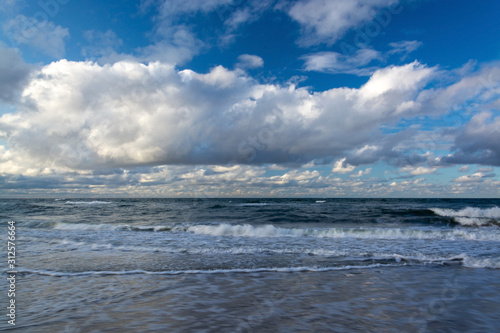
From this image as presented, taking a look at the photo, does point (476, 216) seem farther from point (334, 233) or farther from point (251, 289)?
point (251, 289)

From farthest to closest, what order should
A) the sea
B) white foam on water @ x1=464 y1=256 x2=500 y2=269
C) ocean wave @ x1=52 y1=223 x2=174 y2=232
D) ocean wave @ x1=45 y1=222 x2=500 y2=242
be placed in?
ocean wave @ x1=52 y1=223 x2=174 y2=232 < ocean wave @ x1=45 y1=222 x2=500 y2=242 < white foam on water @ x1=464 y1=256 x2=500 y2=269 < the sea

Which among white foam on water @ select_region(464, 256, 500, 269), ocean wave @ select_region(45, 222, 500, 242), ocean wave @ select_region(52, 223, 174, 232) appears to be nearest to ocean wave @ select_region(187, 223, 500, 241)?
ocean wave @ select_region(45, 222, 500, 242)

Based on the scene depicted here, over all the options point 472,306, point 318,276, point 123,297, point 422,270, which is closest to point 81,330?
point 123,297

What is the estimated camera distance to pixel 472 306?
526cm

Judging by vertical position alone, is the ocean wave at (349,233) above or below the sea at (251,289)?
below

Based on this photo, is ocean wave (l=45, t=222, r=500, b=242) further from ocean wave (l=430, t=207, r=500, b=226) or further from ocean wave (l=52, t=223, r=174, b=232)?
ocean wave (l=430, t=207, r=500, b=226)

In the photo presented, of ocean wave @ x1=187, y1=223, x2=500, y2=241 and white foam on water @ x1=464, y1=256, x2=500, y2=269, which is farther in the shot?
ocean wave @ x1=187, y1=223, x2=500, y2=241

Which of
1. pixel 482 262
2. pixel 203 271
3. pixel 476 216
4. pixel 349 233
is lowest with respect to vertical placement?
pixel 476 216

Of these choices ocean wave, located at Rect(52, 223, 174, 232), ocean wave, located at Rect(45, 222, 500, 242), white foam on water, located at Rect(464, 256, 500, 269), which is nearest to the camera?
white foam on water, located at Rect(464, 256, 500, 269)

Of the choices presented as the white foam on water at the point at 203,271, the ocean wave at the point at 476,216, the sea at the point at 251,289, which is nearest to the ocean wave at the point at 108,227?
the sea at the point at 251,289

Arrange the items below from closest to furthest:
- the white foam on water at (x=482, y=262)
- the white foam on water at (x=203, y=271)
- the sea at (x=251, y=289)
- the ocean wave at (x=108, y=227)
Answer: the sea at (x=251, y=289)
the white foam on water at (x=203, y=271)
the white foam on water at (x=482, y=262)
the ocean wave at (x=108, y=227)

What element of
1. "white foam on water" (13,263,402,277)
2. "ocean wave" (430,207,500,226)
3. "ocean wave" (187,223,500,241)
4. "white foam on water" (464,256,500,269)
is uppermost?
"white foam on water" (13,263,402,277)

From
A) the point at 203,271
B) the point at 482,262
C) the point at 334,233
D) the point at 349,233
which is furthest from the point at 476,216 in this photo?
the point at 203,271

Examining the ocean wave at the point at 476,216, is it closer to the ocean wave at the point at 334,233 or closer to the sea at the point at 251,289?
the ocean wave at the point at 334,233
